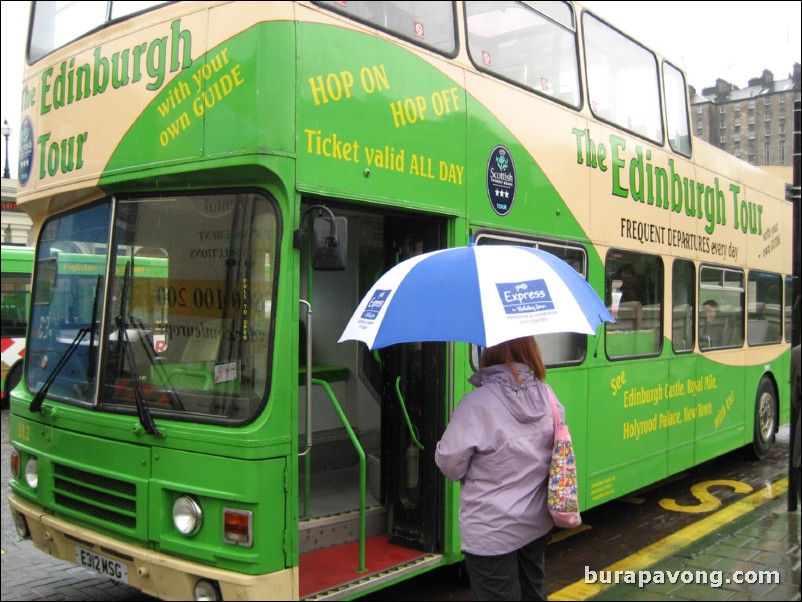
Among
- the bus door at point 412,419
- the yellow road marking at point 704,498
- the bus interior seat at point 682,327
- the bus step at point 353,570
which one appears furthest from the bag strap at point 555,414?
the yellow road marking at point 704,498

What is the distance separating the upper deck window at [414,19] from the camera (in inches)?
171

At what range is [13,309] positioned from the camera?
1465cm

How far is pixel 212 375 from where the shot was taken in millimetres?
4086

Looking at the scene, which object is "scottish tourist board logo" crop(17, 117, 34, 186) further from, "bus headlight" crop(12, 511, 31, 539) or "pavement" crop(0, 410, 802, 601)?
"pavement" crop(0, 410, 802, 601)

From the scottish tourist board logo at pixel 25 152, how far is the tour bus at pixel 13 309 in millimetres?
9847

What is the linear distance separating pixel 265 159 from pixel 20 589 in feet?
11.4

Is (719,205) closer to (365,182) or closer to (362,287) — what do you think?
(362,287)

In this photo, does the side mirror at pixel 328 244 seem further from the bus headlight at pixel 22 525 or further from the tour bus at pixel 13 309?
the tour bus at pixel 13 309

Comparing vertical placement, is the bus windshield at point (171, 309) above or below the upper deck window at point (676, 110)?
below

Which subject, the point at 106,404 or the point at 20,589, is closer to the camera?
the point at 106,404

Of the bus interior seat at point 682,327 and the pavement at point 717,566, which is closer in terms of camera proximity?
the pavement at point 717,566

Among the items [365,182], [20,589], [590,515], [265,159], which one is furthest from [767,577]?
[20,589]

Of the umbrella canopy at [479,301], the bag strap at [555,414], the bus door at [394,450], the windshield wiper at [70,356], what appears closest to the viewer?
the umbrella canopy at [479,301]

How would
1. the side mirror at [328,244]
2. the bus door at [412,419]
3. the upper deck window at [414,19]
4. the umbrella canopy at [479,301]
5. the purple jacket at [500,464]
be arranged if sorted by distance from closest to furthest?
the umbrella canopy at [479,301], the purple jacket at [500,464], the side mirror at [328,244], the upper deck window at [414,19], the bus door at [412,419]
